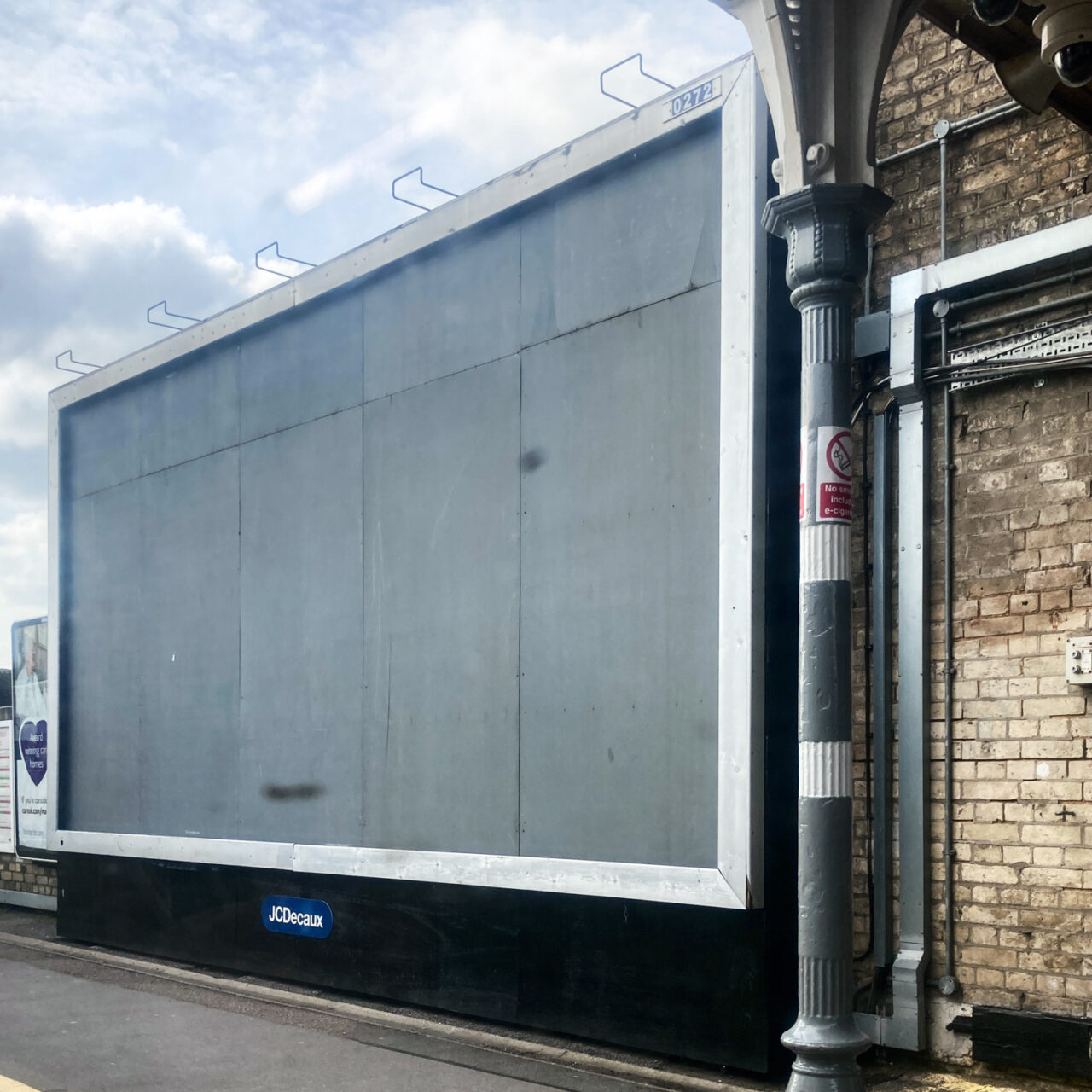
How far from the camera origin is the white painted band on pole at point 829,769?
4.60m

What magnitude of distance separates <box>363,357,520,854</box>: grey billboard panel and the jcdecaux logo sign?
0.77 m

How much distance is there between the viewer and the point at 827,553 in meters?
4.72

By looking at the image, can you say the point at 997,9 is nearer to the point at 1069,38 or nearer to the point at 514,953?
the point at 1069,38

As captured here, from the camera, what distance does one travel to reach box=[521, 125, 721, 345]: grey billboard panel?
22.5 ft

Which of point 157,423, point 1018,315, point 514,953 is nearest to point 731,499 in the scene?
point 1018,315

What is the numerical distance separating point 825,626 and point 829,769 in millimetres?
497

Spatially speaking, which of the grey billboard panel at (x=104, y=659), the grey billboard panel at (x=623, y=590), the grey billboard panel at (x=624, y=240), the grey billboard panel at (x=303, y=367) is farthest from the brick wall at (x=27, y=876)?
the grey billboard panel at (x=624, y=240)

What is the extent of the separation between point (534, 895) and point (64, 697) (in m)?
6.60

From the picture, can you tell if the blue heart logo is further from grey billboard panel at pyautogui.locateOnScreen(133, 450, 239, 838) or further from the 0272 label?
the 0272 label

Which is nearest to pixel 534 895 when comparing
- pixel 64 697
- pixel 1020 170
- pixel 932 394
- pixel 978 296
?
pixel 932 394

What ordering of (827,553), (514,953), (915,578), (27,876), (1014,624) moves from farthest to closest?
1. (27,876)
2. (514,953)
3. (915,578)
4. (1014,624)
5. (827,553)

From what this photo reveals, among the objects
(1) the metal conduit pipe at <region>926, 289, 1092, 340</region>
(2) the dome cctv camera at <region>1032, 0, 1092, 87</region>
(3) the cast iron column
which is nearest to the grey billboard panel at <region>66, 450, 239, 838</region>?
(1) the metal conduit pipe at <region>926, 289, 1092, 340</region>

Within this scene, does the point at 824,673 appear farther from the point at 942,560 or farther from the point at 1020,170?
the point at 1020,170

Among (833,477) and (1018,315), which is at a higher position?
(1018,315)
